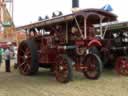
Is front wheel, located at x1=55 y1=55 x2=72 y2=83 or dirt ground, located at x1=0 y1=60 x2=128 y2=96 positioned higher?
front wheel, located at x1=55 y1=55 x2=72 y2=83

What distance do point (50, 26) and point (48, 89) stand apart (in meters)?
3.88

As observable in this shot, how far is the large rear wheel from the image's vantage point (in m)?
17.2

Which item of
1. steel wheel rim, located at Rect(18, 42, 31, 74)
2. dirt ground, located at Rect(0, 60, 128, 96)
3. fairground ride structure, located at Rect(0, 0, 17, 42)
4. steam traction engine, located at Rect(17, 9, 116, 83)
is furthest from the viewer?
fairground ride structure, located at Rect(0, 0, 17, 42)

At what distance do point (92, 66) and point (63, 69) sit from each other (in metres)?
0.99

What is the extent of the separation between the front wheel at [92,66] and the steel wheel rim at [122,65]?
6.03 feet

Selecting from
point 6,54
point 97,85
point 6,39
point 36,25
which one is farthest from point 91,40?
point 6,39

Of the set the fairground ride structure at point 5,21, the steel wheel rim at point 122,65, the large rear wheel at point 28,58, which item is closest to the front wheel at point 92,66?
the steel wheel rim at point 122,65

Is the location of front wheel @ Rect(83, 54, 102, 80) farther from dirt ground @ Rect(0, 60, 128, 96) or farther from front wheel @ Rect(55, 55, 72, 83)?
front wheel @ Rect(55, 55, 72, 83)

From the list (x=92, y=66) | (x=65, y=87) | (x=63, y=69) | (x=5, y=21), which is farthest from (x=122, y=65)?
(x=5, y=21)

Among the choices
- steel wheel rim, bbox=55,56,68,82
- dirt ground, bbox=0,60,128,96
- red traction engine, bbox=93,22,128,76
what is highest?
red traction engine, bbox=93,22,128,76

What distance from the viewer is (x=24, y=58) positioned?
17.9 meters

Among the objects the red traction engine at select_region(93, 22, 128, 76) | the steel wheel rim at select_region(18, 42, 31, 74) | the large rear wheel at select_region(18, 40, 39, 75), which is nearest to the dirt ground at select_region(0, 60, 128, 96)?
the red traction engine at select_region(93, 22, 128, 76)

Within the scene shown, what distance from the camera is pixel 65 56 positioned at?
49.2 feet

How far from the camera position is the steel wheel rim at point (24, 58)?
1759cm
